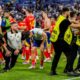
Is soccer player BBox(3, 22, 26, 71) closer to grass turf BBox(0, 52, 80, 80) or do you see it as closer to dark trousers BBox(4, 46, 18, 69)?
dark trousers BBox(4, 46, 18, 69)


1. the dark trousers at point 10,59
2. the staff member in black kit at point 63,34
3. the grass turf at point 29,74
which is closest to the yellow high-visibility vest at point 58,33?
the staff member in black kit at point 63,34

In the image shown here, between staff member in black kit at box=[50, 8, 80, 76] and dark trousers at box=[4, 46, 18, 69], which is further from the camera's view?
dark trousers at box=[4, 46, 18, 69]

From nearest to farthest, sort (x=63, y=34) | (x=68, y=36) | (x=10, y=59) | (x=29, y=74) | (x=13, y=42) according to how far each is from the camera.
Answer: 1. (x=63, y=34)
2. (x=68, y=36)
3. (x=29, y=74)
4. (x=13, y=42)
5. (x=10, y=59)

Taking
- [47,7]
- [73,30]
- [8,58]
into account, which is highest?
[73,30]

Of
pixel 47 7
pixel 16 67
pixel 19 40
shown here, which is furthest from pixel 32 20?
pixel 47 7

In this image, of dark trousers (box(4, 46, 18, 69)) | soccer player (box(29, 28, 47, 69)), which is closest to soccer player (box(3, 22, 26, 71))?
dark trousers (box(4, 46, 18, 69))

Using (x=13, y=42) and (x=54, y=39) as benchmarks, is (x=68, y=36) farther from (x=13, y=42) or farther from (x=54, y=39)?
(x=13, y=42)

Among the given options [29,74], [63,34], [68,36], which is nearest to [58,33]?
[63,34]

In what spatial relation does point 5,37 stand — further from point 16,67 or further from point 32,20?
point 32,20

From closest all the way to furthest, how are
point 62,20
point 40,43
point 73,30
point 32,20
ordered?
point 62,20, point 73,30, point 40,43, point 32,20

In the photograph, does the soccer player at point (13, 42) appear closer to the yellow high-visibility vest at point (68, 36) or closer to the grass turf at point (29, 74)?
the grass turf at point (29, 74)

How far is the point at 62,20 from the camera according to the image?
461 inches

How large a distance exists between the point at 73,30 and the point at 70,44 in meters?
0.47

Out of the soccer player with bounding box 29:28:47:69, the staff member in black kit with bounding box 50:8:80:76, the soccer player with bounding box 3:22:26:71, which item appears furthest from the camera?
the soccer player with bounding box 29:28:47:69
